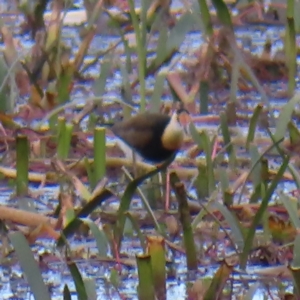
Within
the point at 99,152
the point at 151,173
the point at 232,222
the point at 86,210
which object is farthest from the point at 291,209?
the point at 99,152

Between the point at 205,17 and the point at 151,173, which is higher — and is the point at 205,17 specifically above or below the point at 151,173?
above

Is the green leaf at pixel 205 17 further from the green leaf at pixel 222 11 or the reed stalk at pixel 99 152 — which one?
the reed stalk at pixel 99 152

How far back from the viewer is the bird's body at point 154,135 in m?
3.23

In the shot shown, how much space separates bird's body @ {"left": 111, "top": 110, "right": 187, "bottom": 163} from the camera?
3234mm

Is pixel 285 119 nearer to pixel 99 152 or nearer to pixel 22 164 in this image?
pixel 99 152

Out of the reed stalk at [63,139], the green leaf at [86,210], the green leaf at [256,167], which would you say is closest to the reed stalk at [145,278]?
the green leaf at [86,210]

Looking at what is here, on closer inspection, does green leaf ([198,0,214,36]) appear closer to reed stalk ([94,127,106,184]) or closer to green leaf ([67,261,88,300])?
reed stalk ([94,127,106,184])

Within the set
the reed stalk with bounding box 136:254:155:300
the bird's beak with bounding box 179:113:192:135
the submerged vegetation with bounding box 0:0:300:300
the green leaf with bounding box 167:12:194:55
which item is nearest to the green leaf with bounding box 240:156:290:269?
the submerged vegetation with bounding box 0:0:300:300

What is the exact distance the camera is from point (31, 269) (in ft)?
6.97

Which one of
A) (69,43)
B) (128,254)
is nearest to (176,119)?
(128,254)

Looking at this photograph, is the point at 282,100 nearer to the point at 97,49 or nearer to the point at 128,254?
the point at 97,49

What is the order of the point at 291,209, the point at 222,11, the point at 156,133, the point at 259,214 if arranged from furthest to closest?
the point at 156,133 → the point at 222,11 → the point at 291,209 → the point at 259,214

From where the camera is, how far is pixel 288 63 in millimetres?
3818

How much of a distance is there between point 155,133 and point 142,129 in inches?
1.6
